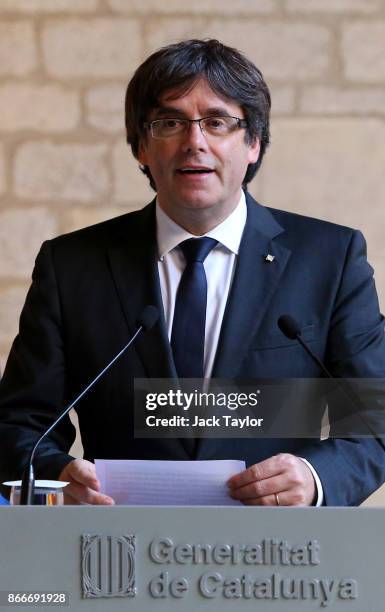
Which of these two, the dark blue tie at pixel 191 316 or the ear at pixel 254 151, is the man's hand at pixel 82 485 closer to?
the dark blue tie at pixel 191 316

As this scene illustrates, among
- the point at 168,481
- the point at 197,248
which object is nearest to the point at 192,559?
the point at 168,481

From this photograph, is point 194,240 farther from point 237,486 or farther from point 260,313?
point 237,486

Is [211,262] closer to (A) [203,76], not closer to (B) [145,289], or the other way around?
(B) [145,289]

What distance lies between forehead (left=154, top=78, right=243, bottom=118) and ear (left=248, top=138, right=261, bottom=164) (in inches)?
7.5

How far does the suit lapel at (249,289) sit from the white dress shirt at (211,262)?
3 cm

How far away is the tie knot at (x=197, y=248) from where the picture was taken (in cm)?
291

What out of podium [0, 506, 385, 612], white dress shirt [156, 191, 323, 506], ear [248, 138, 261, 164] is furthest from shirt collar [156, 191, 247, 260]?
podium [0, 506, 385, 612]

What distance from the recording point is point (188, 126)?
2848 millimetres

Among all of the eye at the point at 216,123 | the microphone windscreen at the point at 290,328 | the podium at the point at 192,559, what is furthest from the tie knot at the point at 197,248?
the podium at the point at 192,559

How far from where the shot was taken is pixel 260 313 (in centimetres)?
287

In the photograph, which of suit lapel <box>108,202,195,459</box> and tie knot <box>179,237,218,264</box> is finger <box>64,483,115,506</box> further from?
tie knot <box>179,237,218,264</box>

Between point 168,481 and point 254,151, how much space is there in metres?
1.24

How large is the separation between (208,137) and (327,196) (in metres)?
2.12

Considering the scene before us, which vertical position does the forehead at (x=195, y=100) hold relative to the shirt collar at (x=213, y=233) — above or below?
above
